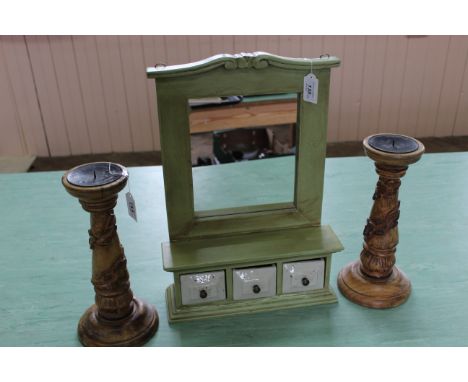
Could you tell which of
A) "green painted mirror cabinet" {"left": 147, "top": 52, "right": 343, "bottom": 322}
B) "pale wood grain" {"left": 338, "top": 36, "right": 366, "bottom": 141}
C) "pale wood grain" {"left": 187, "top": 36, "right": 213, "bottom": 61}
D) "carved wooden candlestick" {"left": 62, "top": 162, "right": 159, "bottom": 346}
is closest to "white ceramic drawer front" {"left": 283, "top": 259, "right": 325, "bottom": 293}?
"green painted mirror cabinet" {"left": 147, "top": 52, "right": 343, "bottom": 322}

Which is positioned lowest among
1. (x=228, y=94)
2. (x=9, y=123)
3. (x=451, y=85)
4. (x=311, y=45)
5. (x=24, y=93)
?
(x=9, y=123)

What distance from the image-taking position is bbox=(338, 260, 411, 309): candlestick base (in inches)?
43.0

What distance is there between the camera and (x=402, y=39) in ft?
11.6

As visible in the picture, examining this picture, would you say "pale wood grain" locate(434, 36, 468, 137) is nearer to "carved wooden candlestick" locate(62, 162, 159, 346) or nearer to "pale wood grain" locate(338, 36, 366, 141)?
"pale wood grain" locate(338, 36, 366, 141)

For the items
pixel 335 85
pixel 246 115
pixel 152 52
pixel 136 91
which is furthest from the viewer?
pixel 335 85

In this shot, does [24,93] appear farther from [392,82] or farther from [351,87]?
[392,82]

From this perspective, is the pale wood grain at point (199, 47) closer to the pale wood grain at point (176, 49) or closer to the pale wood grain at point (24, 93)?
the pale wood grain at point (176, 49)

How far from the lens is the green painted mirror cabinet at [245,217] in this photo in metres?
0.95

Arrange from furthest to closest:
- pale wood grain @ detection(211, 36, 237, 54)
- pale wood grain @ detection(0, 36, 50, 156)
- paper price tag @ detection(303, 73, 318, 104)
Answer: pale wood grain @ detection(211, 36, 237, 54) → pale wood grain @ detection(0, 36, 50, 156) → paper price tag @ detection(303, 73, 318, 104)

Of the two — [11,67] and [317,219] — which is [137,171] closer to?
[317,219]

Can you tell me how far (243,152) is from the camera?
187 cm

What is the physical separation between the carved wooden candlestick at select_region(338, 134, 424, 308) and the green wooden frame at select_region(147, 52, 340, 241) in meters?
0.13

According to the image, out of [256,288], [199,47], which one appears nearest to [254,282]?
[256,288]

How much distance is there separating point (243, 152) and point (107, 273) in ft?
3.35
